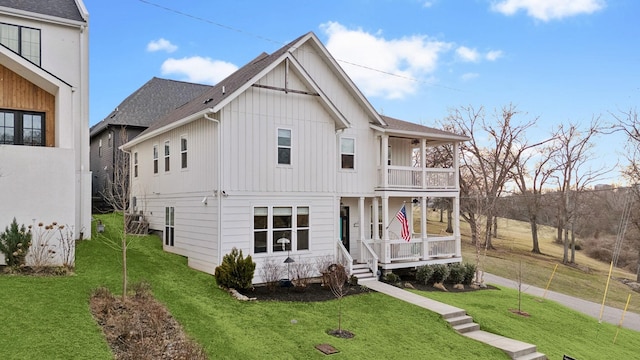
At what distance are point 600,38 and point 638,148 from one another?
13.9 meters

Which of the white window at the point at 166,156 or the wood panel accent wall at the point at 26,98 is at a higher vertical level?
the wood panel accent wall at the point at 26,98

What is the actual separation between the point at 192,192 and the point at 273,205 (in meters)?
3.23

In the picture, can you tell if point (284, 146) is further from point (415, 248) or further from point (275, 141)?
point (415, 248)

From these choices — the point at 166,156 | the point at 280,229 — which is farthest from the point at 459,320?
the point at 166,156

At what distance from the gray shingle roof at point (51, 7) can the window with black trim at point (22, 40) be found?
776mm

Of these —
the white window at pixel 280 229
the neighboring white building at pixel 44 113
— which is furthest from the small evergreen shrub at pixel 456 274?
the neighboring white building at pixel 44 113

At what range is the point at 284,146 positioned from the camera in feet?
47.5

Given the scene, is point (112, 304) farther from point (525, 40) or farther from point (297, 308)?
point (525, 40)

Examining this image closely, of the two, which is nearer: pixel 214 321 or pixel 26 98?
pixel 214 321

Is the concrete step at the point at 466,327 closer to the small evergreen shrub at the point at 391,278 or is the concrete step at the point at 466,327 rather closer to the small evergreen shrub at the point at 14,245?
the small evergreen shrub at the point at 391,278

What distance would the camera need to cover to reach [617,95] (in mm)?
28281

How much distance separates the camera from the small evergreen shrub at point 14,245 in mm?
10711

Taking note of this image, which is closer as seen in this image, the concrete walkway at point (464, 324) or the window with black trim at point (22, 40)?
the concrete walkway at point (464, 324)

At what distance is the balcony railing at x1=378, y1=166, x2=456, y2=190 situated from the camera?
56.3 feet
